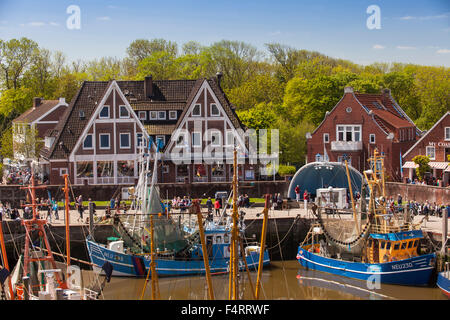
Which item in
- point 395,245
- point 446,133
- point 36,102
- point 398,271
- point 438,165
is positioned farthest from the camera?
point 36,102

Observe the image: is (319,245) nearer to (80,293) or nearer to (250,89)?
(80,293)

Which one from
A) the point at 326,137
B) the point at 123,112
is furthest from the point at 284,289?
the point at 326,137

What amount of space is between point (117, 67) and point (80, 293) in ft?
223

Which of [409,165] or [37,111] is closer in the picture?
[409,165]

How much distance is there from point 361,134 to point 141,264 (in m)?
32.8

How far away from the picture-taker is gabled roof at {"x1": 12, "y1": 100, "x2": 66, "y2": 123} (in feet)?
276

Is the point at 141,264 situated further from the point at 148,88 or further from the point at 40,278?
the point at 148,88

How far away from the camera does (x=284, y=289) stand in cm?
4244

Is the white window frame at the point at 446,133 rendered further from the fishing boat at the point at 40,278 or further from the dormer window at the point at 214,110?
the fishing boat at the point at 40,278

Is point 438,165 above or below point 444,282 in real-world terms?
above

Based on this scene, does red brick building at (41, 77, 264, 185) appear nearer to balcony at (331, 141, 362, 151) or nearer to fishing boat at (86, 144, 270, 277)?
balcony at (331, 141, 362, 151)

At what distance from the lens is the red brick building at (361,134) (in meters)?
69.4

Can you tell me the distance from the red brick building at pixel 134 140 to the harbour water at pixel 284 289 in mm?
20351

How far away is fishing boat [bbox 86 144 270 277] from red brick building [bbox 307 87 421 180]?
24.7 meters
